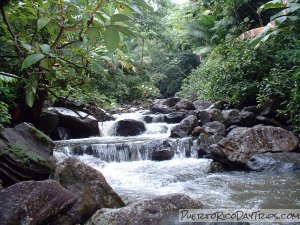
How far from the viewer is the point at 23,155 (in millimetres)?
5727

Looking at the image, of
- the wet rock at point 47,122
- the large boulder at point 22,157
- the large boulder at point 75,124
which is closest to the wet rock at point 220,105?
the large boulder at point 75,124

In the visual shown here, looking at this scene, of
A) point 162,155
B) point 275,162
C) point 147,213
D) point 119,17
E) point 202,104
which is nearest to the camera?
point 119,17

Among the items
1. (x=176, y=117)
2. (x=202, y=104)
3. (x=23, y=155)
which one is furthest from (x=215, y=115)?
(x=23, y=155)

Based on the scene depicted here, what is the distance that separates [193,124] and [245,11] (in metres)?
8.12

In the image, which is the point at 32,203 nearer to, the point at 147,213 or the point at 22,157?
the point at 147,213

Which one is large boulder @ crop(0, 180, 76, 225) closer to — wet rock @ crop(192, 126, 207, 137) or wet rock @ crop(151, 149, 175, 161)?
wet rock @ crop(151, 149, 175, 161)

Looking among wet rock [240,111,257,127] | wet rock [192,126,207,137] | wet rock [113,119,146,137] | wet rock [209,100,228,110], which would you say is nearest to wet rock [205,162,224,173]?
wet rock [192,126,207,137]

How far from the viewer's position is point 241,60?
1088 cm

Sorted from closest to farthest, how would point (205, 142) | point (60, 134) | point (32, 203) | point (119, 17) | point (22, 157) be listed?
point (119, 17) < point (32, 203) < point (22, 157) < point (205, 142) < point (60, 134)

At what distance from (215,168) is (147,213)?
4132mm

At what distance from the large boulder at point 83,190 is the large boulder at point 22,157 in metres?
1.35

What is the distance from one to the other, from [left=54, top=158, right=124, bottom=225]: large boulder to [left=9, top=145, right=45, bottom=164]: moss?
1.48 m

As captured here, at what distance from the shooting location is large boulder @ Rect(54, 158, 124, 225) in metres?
3.81

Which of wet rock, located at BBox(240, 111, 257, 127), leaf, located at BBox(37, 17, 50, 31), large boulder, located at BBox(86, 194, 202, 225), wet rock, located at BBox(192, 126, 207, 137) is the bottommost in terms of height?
large boulder, located at BBox(86, 194, 202, 225)
